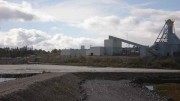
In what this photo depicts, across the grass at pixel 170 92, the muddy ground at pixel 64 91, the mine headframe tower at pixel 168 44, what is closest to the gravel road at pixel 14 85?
the muddy ground at pixel 64 91

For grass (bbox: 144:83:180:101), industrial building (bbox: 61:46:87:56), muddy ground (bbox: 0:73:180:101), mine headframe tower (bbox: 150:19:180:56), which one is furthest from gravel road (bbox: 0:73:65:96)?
industrial building (bbox: 61:46:87:56)

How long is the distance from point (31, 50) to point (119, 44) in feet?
180

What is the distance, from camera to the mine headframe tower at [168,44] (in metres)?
119

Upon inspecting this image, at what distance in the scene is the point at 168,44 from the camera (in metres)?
118

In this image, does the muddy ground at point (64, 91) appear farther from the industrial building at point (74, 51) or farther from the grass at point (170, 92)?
the industrial building at point (74, 51)

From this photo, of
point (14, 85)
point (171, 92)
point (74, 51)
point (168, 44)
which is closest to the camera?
point (14, 85)

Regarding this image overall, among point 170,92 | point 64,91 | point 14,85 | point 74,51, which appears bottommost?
point 170,92

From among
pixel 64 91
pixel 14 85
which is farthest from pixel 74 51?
pixel 14 85

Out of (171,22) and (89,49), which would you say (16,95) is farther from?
(89,49)

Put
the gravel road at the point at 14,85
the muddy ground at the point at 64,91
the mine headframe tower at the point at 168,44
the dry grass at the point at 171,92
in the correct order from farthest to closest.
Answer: the mine headframe tower at the point at 168,44, the dry grass at the point at 171,92, the gravel road at the point at 14,85, the muddy ground at the point at 64,91

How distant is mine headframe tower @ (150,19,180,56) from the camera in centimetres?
11869

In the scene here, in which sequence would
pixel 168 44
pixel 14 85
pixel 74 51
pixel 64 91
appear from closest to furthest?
pixel 14 85 → pixel 64 91 → pixel 168 44 → pixel 74 51

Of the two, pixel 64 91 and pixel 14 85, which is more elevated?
pixel 14 85

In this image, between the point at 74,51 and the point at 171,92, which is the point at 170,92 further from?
the point at 74,51
